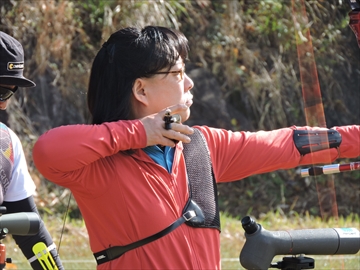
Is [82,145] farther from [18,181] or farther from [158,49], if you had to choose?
[18,181]

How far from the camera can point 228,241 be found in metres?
7.84

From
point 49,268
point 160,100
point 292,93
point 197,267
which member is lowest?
point 292,93

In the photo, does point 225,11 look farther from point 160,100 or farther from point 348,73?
point 160,100

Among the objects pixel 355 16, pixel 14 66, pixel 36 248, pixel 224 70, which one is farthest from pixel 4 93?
pixel 224 70

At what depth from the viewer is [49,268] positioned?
3625mm

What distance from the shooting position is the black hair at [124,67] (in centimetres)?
283

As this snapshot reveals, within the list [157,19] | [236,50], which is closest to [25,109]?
[157,19]

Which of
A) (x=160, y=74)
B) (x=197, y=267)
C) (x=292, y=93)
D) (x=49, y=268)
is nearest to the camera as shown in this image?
(x=197, y=267)

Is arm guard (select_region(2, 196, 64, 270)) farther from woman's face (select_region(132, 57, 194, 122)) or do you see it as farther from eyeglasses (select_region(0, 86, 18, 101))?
woman's face (select_region(132, 57, 194, 122))

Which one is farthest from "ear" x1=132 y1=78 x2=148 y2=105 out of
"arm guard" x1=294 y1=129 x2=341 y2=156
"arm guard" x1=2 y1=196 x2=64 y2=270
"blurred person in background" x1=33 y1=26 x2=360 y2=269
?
"arm guard" x1=2 y1=196 x2=64 y2=270

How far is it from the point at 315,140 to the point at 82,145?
2.99ft

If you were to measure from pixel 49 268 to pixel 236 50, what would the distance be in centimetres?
744

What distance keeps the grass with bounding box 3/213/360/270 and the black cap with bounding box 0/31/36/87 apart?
314 centimetres

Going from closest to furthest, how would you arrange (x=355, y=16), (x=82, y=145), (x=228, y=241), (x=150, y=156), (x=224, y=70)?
1. (x=82, y=145)
2. (x=150, y=156)
3. (x=355, y=16)
4. (x=228, y=241)
5. (x=224, y=70)
